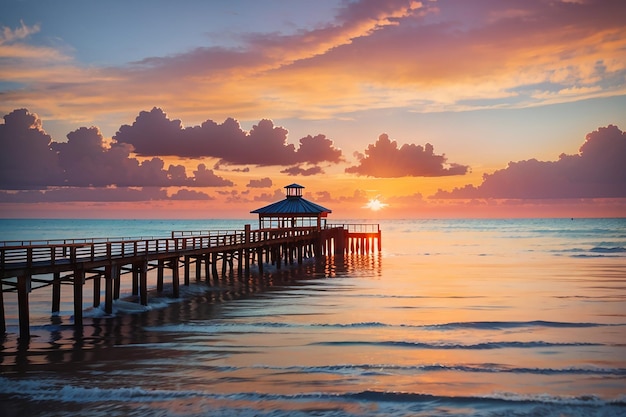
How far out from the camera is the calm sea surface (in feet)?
46.6

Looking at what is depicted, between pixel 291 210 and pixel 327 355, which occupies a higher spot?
pixel 291 210

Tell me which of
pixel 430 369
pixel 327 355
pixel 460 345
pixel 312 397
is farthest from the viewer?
pixel 460 345

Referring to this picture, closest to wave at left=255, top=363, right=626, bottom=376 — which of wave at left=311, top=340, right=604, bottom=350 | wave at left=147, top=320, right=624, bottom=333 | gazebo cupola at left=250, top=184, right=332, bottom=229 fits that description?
wave at left=311, top=340, right=604, bottom=350

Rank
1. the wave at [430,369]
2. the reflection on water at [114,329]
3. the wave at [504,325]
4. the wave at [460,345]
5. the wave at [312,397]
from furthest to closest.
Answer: the wave at [504,325], the wave at [460,345], the reflection on water at [114,329], the wave at [430,369], the wave at [312,397]

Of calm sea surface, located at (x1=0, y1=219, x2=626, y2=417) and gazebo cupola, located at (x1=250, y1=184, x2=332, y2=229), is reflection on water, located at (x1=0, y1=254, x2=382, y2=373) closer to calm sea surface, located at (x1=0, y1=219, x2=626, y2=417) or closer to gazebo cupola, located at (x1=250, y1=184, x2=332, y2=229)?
calm sea surface, located at (x1=0, y1=219, x2=626, y2=417)

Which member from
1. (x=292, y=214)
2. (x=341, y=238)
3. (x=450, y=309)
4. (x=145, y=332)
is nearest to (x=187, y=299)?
(x=145, y=332)

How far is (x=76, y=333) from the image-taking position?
22438mm

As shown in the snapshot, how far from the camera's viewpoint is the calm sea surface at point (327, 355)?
14.2m

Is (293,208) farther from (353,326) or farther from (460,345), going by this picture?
(460,345)

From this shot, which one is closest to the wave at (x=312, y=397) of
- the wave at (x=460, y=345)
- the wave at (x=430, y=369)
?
the wave at (x=430, y=369)

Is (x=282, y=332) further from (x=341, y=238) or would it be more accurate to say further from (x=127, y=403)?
(x=341, y=238)

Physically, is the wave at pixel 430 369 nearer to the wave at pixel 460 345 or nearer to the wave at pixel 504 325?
the wave at pixel 460 345

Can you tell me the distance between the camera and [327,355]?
18953 millimetres

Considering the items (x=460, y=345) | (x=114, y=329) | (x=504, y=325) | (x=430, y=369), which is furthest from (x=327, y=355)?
(x=114, y=329)
